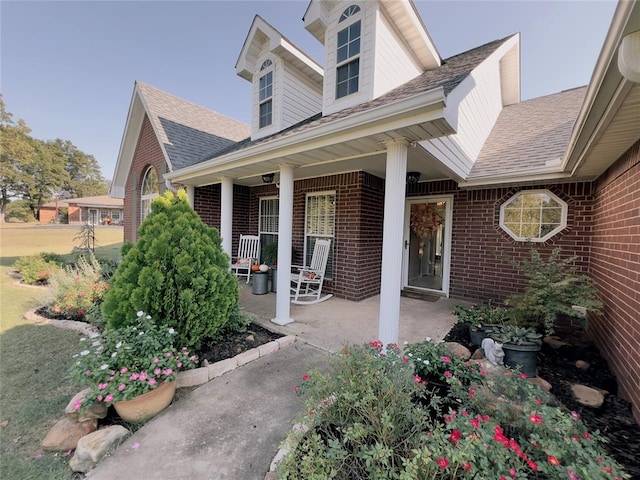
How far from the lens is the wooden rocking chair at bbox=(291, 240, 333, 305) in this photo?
517 centimetres

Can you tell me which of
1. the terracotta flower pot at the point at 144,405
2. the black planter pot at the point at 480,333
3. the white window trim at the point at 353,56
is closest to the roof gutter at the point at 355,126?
the white window trim at the point at 353,56

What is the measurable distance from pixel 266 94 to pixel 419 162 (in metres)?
3.53

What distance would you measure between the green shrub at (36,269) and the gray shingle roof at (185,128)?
4.24 metres

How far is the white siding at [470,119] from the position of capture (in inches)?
121

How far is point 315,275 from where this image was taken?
5352 millimetres

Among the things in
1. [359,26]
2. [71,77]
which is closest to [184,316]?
[359,26]

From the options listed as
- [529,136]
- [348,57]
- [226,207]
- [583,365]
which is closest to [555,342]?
[583,365]

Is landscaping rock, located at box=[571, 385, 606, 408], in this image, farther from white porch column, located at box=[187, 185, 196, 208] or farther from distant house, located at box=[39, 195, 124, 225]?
distant house, located at box=[39, 195, 124, 225]

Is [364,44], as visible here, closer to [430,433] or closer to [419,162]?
[419,162]

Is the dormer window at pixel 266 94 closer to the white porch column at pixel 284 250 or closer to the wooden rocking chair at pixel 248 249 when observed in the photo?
the white porch column at pixel 284 250

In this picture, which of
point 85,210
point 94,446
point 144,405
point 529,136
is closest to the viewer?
point 94,446

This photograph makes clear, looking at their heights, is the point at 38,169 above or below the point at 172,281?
above

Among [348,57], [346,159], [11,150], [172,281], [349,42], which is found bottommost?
[172,281]

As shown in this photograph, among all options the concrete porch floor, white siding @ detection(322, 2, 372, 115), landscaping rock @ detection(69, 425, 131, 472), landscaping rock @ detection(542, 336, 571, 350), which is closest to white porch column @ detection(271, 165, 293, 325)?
the concrete porch floor
